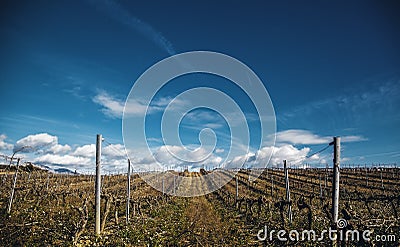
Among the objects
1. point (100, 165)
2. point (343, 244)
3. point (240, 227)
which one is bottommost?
point (240, 227)

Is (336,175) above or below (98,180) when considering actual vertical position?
above

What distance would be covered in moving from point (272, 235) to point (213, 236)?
2622 millimetres

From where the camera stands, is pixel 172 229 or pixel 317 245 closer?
pixel 317 245

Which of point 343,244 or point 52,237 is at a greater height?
point 343,244

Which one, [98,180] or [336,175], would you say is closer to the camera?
[336,175]

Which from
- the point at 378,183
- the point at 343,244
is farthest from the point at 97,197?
the point at 378,183

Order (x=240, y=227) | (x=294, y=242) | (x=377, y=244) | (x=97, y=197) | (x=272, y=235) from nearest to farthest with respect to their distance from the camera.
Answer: (x=377, y=244), (x=294, y=242), (x=97, y=197), (x=272, y=235), (x=240, y=227)

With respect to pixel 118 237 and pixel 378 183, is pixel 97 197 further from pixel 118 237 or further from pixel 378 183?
pixel 378 183

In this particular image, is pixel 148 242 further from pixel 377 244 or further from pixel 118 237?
pixel 377 244

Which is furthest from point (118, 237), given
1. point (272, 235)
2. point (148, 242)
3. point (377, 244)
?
point (377, 244)

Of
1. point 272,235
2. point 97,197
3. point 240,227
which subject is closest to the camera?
point 97,197

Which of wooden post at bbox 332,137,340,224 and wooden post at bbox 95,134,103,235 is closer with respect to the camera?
wooden post at bbox 332,137,340,224

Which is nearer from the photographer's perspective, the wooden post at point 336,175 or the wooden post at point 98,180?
the wooden post at point 336,175

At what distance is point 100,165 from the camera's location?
12273 mm
